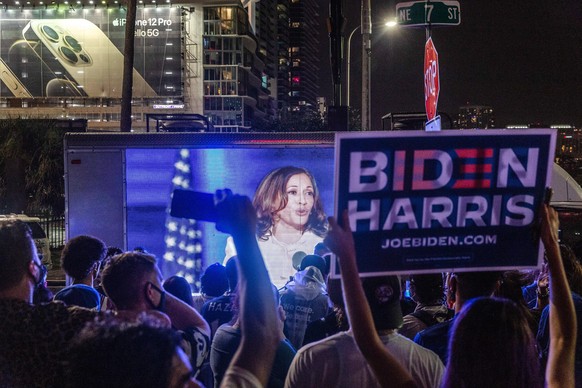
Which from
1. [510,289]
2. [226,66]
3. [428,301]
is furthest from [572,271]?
[226,66]

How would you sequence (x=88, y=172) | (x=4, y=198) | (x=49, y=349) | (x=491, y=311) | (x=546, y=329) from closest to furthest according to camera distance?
(x=491, y=311) < (x=49, y=349) < (x=546, y=329) < (x=88, y=172) < (x=4, y=198)

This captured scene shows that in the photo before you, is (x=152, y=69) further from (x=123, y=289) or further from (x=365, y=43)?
(x=123, y=289)

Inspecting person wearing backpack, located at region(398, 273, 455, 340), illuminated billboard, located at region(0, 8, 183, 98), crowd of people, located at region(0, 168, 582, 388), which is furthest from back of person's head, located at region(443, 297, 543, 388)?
illuminated billboard, located at region(0, 8, 183, 98)

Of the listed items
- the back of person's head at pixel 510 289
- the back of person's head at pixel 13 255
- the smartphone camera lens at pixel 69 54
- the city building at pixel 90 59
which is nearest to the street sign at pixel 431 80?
the back of person's head at pixel 510 289

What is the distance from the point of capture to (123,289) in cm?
306

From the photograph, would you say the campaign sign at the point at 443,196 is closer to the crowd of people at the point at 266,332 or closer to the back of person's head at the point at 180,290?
the crowd of people at the point at 266,332

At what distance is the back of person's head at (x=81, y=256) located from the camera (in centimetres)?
526

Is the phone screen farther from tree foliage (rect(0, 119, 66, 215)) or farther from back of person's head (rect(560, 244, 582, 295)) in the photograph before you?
tree foliage (rect(0, 119, 66, 215))

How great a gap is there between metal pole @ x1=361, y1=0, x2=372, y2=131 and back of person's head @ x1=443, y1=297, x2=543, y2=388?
548 inches

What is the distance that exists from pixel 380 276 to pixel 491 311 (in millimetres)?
895

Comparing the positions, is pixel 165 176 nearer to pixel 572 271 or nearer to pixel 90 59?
pixel 572 271

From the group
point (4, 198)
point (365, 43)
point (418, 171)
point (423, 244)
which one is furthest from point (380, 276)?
point (4, 198)

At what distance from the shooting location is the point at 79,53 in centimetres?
6994

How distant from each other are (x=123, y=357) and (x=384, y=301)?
1.66m
